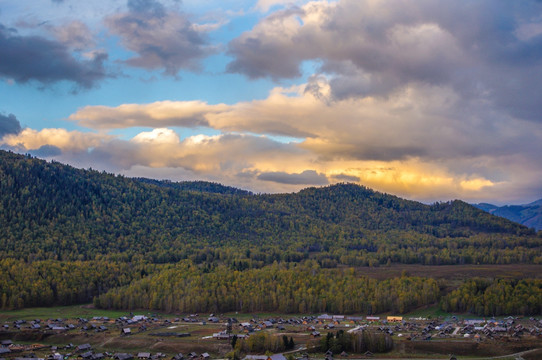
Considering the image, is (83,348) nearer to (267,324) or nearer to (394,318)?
(267,324)

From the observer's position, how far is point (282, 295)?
184000mm

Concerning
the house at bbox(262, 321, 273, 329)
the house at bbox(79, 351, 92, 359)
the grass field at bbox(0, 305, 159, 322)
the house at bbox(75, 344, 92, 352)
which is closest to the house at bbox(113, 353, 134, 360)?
the house at bbox(79, 351, 92, 359)

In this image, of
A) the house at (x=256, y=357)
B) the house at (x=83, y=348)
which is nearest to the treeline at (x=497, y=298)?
the house at (x=256, y=357)

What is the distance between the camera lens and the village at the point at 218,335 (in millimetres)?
114125

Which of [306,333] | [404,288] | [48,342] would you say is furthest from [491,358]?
[48,342]

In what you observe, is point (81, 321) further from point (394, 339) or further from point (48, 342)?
point (394, 339)

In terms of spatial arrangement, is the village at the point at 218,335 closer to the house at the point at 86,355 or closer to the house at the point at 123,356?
the house at the point at 123,356

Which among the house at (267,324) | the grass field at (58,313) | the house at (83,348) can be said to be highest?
the house at (267,324)

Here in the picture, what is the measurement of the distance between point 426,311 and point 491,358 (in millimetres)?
67280

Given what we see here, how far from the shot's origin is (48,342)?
13275cm

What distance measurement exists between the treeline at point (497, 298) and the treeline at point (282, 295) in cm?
1073

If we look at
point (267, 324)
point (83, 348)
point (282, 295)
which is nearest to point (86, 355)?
point (83, 348)

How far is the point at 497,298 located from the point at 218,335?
8934cm

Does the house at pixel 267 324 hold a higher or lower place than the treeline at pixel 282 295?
lower
